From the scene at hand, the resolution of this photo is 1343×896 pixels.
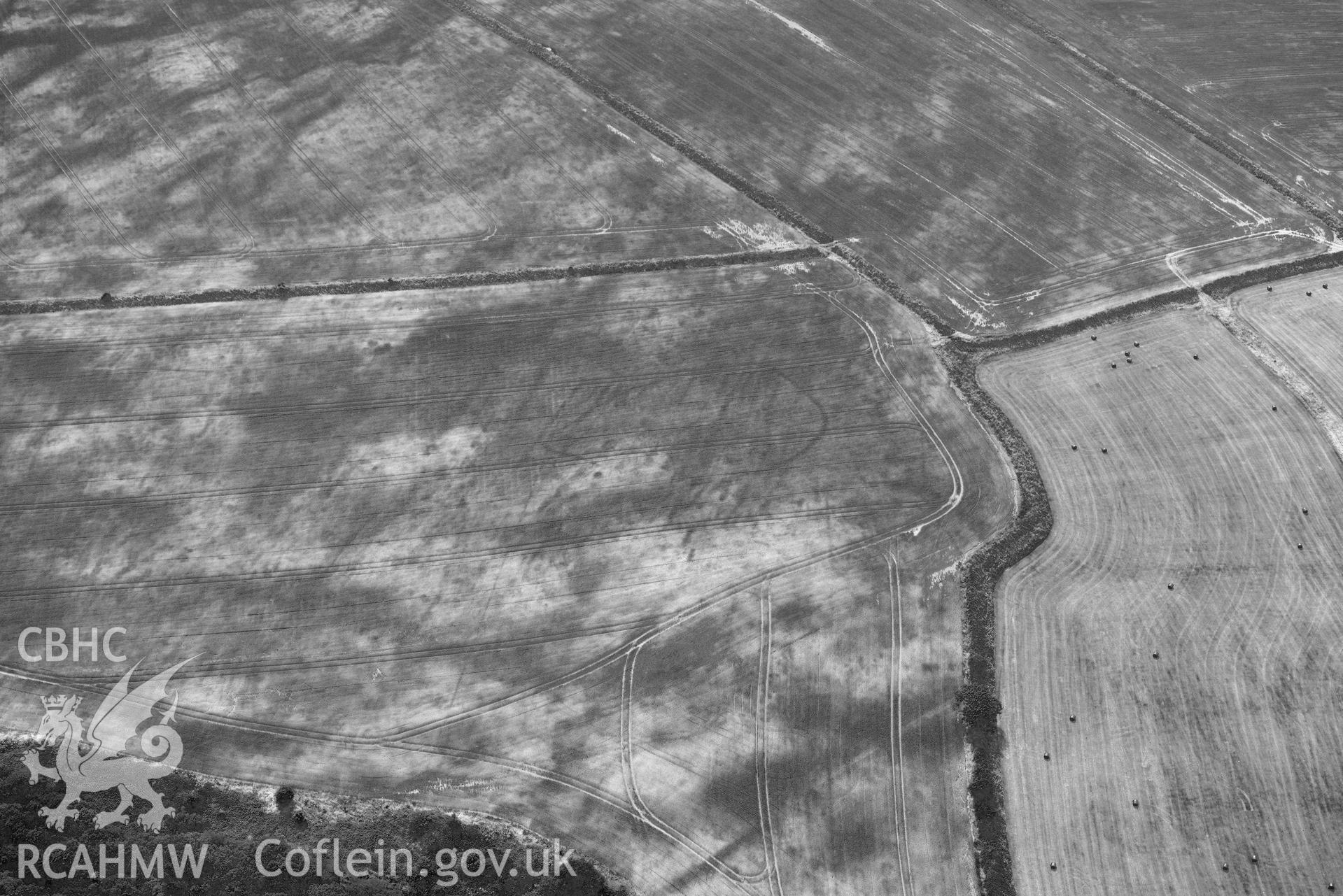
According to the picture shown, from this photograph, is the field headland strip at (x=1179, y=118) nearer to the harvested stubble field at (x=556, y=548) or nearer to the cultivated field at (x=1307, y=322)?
the cultivated field at (x=1307, y=322)

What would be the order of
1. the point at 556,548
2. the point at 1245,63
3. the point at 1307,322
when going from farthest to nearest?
the point at 1245,63, the point at 1307,322, the point at 556,548

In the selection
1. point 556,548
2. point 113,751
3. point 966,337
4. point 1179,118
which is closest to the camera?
point 113,751

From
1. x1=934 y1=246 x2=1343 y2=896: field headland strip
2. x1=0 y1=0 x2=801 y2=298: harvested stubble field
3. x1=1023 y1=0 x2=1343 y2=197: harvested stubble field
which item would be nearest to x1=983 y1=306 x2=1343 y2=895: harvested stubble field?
x1=934 y1=246 x2=1343 y2=896: field headland strip

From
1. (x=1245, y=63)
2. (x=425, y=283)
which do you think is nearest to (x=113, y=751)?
(x=425, y=283)

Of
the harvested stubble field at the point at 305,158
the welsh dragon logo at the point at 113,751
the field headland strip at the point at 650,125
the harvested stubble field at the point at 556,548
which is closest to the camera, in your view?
the welsh dragon logo at the point at 113,751

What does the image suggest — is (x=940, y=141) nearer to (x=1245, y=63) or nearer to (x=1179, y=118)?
(x=1179, y=118)

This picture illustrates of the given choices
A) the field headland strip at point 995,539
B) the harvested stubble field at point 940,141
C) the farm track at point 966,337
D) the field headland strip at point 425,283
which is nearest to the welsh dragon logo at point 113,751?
the farm track at point 966,337

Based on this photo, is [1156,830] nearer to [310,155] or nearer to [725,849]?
[725,849]
